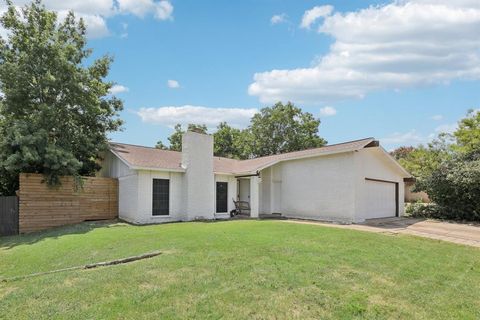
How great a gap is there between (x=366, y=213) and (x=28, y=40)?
1930 cm

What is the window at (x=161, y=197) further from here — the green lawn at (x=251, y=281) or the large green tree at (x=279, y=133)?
the large green tree at (x=279, y=133)

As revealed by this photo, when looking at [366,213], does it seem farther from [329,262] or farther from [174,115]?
[174,115]

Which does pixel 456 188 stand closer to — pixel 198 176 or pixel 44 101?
pixel 198 176

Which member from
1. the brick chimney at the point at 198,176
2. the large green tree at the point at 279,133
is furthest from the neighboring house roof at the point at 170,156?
the large green tree at the point at 279,133

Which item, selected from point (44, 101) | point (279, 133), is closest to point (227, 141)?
point (279, 133)

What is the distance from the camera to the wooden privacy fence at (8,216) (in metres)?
14.0

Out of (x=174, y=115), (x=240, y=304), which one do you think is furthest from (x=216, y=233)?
(x=174, y=115)

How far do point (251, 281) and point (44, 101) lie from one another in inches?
612

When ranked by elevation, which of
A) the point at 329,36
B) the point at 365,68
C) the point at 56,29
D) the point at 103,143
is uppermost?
the point at 56,29

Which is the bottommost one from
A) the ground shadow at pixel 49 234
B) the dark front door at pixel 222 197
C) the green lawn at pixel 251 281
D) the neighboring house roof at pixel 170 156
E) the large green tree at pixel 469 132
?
the ground shadow at pixel 49 234

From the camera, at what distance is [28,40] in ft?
52.4

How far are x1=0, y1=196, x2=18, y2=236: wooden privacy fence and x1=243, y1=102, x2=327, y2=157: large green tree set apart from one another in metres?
24.9

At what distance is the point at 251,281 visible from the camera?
6062 millimetres

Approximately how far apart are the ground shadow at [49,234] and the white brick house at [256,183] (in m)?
1.75
